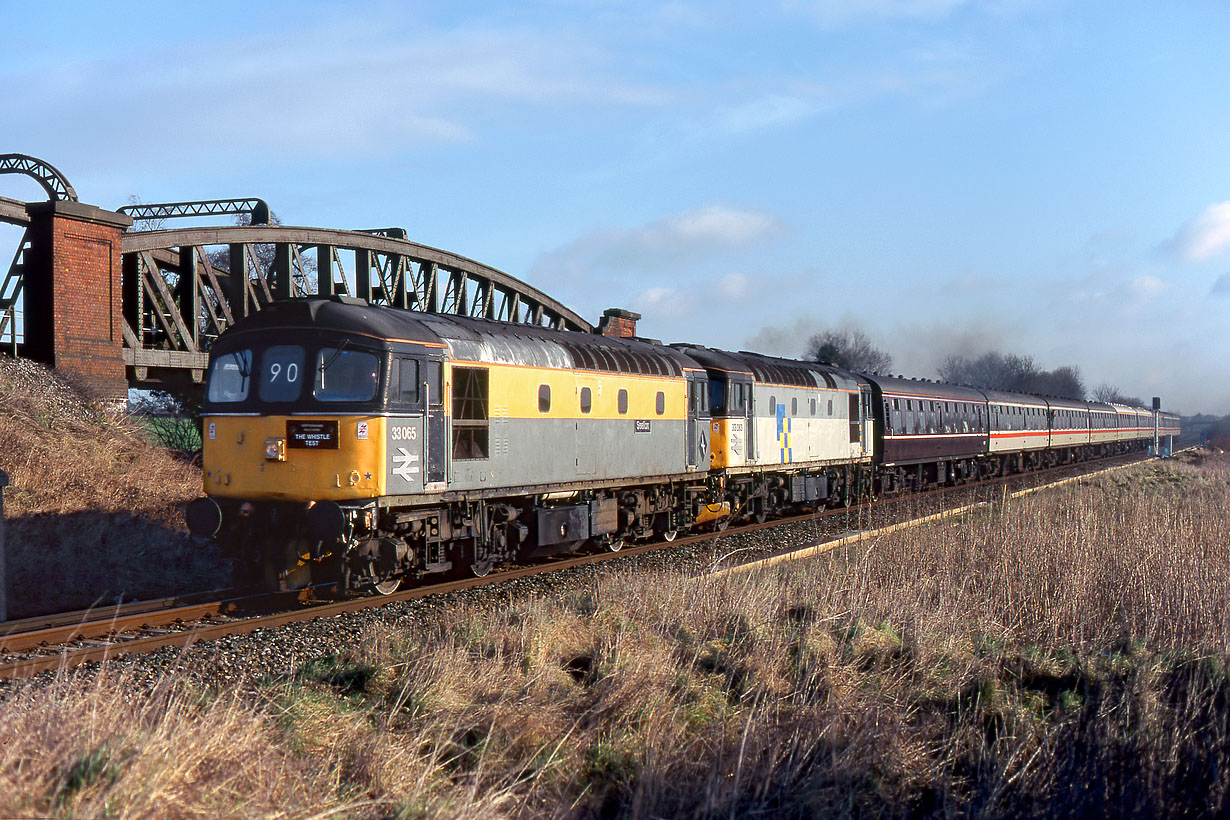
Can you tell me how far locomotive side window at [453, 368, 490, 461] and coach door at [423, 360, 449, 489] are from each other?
0.83ft

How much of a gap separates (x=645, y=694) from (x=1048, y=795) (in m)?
2.83

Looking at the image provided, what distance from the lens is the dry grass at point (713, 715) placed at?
504 cm

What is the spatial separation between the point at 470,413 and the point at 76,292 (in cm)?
1155

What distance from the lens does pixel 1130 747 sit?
6758mm

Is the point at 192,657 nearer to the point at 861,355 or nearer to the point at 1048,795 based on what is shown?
the point at 1048,795

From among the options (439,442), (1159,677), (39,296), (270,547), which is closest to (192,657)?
(270,547)

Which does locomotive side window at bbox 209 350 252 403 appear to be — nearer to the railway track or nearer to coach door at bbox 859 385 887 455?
the railway track

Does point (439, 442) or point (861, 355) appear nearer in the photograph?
point (439, 442)

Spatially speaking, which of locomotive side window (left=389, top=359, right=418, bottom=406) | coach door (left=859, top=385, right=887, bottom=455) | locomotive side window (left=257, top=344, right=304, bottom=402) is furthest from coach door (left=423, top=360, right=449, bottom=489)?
coach door (left=859, top=385, right=887, bottom=455)

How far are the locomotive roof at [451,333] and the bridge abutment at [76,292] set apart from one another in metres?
8.94

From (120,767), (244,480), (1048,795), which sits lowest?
(1048,795)

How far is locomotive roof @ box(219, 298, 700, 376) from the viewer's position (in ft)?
37.9

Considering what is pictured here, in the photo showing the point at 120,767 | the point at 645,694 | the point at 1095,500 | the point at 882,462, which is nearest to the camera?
the point at 120,767

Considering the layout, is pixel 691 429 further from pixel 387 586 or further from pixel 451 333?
pixel 387 586
